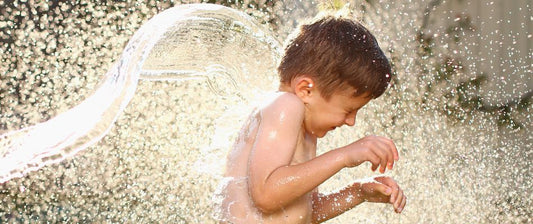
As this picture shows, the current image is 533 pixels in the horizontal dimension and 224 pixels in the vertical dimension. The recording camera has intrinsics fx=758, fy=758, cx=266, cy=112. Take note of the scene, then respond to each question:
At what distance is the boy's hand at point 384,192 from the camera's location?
6.66 feet

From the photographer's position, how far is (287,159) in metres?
1.93

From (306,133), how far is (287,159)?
22cm

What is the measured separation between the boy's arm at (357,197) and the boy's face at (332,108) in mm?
212

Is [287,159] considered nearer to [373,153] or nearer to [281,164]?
[281,164]

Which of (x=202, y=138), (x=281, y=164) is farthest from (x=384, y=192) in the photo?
(x=202, y=138)

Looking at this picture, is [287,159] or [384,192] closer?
[287,159]

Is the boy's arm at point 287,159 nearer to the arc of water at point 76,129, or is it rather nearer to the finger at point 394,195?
the finger at point 394,195

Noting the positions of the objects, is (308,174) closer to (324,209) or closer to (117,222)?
(324,209)

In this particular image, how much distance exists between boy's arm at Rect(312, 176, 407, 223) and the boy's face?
0.70ft

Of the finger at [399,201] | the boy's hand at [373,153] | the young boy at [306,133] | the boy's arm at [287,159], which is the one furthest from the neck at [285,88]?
the finger at [399,201]

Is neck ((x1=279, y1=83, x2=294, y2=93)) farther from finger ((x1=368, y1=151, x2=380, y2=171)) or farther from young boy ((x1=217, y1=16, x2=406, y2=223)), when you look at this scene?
finger ((x1=368, y1=151, x2=380, y2=171))

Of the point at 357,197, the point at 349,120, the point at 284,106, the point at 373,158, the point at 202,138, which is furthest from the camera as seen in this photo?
the point at 202,138

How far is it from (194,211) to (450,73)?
15.6 feet

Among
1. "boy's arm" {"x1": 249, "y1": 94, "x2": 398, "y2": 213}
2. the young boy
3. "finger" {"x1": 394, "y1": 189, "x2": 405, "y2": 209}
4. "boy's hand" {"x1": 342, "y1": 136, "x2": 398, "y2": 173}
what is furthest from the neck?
"finger" {"x1": 394, "y1": 189, "x2": 405, "y2": 209}
